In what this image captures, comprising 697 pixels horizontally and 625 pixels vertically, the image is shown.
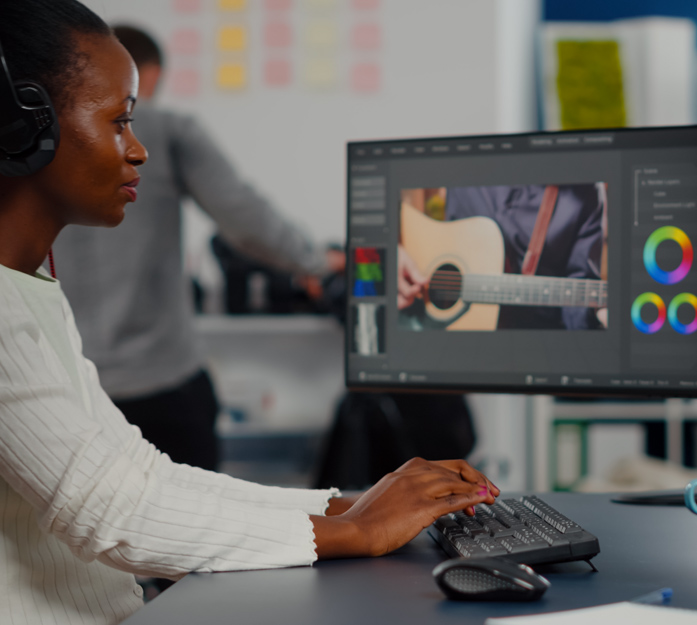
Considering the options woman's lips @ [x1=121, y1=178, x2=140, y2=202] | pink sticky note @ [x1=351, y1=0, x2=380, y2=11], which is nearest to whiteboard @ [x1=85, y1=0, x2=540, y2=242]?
pink sticky note @ [x1=351, y1=0, x2=380, y2=11]

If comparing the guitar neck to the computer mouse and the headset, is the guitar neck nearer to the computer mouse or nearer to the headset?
the computer mouse

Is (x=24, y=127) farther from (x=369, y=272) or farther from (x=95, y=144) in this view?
(x=369, y=272)

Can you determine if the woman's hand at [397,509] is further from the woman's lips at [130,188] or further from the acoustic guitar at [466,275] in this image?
the woman's lips at [130,188]

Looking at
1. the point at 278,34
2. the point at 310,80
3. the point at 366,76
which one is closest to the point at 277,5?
the point at 278,34

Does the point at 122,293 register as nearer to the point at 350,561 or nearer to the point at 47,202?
the point at 47,202

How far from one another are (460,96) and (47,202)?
2.37 metres

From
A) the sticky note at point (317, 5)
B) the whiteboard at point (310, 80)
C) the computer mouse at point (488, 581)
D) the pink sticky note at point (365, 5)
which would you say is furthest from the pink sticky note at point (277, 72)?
the computer mouse at point (488, 581)

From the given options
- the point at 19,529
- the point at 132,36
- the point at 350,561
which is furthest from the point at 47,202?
the point at 132,36

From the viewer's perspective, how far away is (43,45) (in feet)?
2.55

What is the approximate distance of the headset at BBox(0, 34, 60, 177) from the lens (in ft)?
2.43

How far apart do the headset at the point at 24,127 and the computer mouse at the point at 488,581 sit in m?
0.55

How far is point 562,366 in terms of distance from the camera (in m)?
1.00

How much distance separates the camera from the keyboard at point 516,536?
722 mm

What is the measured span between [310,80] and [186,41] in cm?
51
